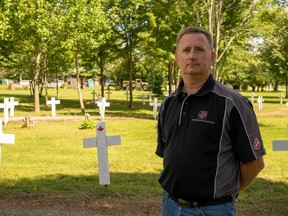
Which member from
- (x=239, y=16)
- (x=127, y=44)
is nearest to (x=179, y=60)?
(x=239, y=16)

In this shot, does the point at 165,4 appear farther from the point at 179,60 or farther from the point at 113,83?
the point at 113,83

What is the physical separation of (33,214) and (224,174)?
3807 mm

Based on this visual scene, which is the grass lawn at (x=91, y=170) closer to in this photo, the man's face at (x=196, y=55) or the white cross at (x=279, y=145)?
the white cross at (x=279, y=145)

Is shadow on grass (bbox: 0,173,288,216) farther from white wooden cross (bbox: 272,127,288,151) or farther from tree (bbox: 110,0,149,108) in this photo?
tree (bbox: 110,0,149,108)

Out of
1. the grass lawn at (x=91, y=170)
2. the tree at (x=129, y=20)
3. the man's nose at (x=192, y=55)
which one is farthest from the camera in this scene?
the tree at (x=129, y=20)

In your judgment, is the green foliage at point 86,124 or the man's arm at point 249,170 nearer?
the man's arm at point 249,170

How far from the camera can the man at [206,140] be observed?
2340 millimetres

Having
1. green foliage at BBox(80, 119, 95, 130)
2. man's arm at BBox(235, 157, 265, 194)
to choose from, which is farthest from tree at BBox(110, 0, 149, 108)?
man's arm at BBox(235, 157, 265, 194)

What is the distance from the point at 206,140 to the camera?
235 centimetres

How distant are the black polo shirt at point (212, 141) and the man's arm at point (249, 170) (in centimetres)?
5

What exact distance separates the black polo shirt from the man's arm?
5 centimetres

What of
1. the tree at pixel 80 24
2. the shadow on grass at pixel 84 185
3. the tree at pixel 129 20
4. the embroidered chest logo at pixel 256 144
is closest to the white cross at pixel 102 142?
the shadow on grass at pixel 84 185

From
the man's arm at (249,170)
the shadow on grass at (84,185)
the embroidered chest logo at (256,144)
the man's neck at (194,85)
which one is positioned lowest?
the shadow on grass at (84,185)

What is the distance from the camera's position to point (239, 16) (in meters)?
21.9
